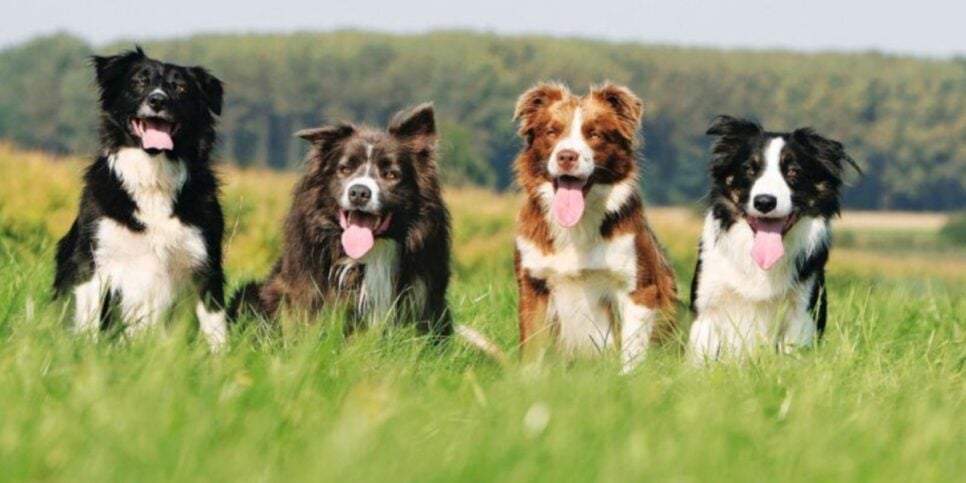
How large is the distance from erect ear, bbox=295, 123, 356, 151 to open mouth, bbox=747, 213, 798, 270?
2.06m

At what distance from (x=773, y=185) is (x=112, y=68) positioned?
3.32 metres

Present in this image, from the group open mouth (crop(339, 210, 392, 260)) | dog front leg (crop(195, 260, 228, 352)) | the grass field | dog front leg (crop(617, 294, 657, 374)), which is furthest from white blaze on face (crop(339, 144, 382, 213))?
dog front leg (crop(617, 294, 657, 374))

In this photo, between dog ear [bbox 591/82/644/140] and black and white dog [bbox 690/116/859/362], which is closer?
black and white dog [bbox 690/116/859/362]

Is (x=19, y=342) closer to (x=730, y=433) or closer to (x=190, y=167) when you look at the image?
(x=190, y=167)

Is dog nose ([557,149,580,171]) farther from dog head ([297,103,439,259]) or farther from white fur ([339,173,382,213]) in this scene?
white fur ([339,173,382,213])

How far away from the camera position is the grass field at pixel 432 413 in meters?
4.02

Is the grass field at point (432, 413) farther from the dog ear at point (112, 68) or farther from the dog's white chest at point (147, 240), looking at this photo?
the dog ear at point (112, 68)

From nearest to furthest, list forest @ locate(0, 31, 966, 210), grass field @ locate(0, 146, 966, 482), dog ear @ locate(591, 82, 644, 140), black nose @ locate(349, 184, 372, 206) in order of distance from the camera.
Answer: grass field @ locate(0, 146, 966, 482) → black nose @ locate(349, 184, 372, 206) → dog ear @ locate(591, 82, 644, 140) → forest @ locate(0, 31, 966, 210)

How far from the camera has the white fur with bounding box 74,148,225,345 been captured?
273 inches

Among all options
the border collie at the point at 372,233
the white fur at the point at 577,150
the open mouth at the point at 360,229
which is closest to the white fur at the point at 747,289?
the white fur at the point at 577,150

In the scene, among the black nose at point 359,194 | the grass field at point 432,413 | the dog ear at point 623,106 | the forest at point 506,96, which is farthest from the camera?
the forest at point 506,96

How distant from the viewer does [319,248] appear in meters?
7.16

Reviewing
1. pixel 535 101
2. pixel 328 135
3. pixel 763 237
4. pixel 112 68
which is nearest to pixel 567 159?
pixel 535 101

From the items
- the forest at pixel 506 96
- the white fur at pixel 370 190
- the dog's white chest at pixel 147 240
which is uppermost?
the white fur at pixel 370 190
